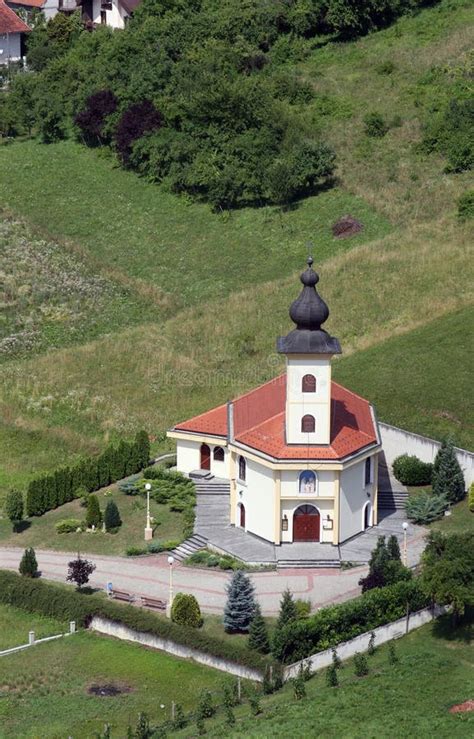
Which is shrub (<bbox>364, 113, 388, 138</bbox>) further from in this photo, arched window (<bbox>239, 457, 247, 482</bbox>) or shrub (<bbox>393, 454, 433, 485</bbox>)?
arched window (<bbox>239, 457, 247, 482</bbox>)

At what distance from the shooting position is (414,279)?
89250mm

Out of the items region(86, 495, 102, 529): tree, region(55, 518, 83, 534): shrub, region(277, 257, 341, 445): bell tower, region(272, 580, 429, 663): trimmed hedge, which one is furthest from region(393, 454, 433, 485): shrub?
region(55, 518, 83, 534): shrub

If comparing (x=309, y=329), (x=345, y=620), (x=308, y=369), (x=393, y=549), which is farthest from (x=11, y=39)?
(x=345, y=620)

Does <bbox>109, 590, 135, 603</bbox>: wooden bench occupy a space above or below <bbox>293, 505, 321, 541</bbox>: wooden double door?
below

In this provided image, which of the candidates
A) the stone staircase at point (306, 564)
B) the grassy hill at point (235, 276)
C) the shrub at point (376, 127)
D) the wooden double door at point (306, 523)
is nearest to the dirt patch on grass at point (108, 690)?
the stone staircase at point (306, 564)

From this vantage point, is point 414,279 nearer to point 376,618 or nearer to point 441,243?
point 441,243

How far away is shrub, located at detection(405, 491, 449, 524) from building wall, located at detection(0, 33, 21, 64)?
72126 millimetres

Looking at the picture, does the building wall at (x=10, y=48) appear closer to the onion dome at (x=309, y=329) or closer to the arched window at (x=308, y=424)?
the onion dome at (x=309, y=329)

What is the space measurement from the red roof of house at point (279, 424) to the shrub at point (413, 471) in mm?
3027

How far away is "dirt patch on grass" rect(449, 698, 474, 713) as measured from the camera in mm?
52156

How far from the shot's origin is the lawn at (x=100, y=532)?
6812cm

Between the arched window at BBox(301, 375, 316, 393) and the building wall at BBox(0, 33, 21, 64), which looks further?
the building wall at BBox(0, 33, 21, 64)

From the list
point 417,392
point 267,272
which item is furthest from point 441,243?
point 417,392

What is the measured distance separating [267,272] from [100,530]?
29.6 meters
